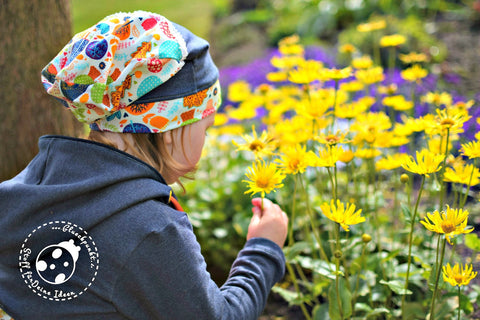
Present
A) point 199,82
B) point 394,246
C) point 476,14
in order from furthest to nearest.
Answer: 1. point 476,14
2. point 394,246
3. point 199,82

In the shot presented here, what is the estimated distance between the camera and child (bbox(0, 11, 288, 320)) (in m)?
1.19

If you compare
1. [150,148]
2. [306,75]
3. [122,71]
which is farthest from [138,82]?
[306,75]

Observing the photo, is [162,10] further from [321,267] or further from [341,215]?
[341,215]

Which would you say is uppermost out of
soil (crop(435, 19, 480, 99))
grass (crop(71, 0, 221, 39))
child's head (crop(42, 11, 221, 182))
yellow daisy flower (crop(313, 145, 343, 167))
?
child's head (crop(42, 11, 221, 182))

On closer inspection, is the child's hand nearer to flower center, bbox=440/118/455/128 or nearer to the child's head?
the child's head

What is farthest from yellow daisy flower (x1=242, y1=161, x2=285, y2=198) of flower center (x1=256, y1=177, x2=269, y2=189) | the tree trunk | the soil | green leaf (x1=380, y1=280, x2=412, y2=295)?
the soil

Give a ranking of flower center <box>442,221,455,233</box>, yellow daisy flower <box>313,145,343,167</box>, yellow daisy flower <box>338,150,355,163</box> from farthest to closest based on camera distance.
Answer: yellow daisy flower <box>338,150,355,163</box> < yellow daisy flower <box>313,145,343,167</box> < flower center <box>442,221,455,233</box>

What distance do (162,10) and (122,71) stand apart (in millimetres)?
8317

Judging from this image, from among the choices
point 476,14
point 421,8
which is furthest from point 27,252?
point 421,8

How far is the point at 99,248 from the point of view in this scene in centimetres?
120

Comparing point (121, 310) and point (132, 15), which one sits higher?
point (132, 15)

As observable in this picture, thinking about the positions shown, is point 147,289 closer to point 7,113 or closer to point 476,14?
point 7,113

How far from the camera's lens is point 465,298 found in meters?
1.50

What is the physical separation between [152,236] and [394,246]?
3.73 ft
